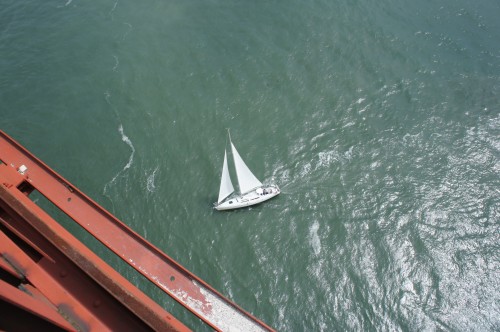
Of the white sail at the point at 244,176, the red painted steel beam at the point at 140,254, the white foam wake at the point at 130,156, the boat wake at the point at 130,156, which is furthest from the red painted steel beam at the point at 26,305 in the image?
the white foam wake at the point at 130,156

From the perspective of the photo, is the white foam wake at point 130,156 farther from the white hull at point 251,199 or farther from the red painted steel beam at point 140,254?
the red painted steel beam at point 140,254

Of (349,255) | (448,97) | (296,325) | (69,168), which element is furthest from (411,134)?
(69,168)

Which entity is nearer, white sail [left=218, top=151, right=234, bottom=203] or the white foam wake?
white sail [left=218, top=151, right=234, bottom=203]

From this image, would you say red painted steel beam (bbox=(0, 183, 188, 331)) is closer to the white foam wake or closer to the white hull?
the white hull

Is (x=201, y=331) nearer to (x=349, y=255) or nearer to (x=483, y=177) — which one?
(x=349, y=255)

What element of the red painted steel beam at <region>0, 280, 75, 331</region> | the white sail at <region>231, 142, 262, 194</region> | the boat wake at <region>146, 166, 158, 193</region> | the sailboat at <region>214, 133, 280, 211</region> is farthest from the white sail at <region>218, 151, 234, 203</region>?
the red painted steel beam at <region>0, 280, 75, 331</region>

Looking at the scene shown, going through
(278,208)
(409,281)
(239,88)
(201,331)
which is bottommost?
(409,281)
